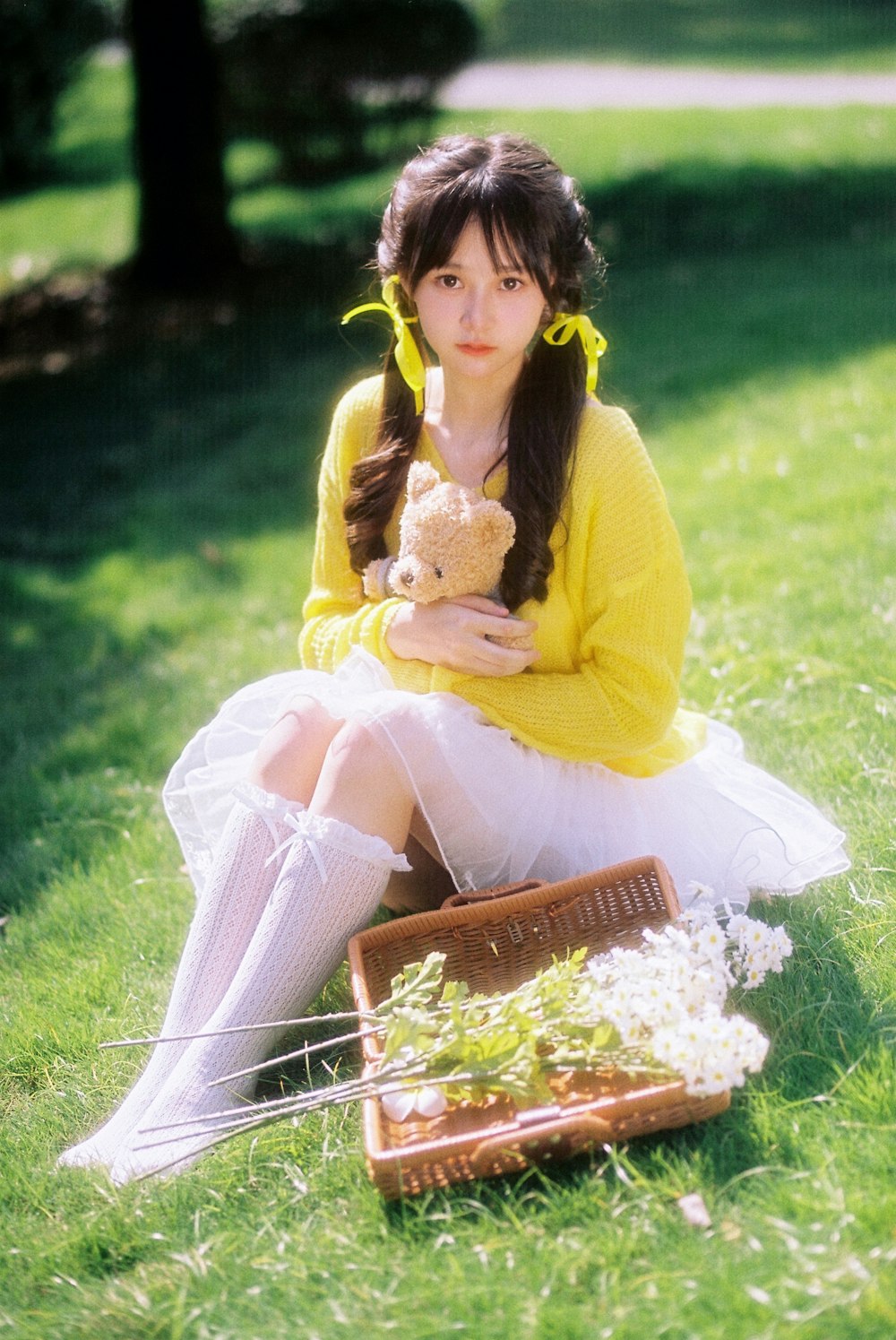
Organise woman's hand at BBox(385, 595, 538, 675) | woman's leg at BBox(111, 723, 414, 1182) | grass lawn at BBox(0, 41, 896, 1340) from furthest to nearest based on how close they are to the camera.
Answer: woman's hand at BBox(385, 595, 538, 675) → woman's leg at BBox(111, 723, 414, 1182) → grass lawn at BBox(0, 41, 896, 1340)

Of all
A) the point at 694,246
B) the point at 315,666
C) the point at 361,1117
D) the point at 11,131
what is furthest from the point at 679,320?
the point at 11,131

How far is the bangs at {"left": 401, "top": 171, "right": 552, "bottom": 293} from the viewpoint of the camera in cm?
247

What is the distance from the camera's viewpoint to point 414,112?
1027 centimetres

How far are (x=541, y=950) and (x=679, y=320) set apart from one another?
5031 millimetres

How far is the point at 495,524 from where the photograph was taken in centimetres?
253

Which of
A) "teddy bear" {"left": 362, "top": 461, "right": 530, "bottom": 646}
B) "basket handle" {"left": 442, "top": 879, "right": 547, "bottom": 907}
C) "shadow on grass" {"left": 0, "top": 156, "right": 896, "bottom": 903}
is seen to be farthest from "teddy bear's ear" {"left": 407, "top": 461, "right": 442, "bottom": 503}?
"shadow on grass" {"left": 0, "top": 156, "right": 896, "bottom": 903}

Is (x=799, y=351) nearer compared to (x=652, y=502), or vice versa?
(x=652, y=502)

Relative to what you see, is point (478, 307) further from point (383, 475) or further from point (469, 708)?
point (469, 708)

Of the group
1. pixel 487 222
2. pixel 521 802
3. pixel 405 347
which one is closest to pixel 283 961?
pixel 521 802

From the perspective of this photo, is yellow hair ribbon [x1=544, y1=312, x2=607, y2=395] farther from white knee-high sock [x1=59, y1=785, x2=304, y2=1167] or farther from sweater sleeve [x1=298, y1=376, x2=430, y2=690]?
white knee-high sock [x1=59, y1=785, x2=304, y2=1167]

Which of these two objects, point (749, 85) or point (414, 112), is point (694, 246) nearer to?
point (414, 112)

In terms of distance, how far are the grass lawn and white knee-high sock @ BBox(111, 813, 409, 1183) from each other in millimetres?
96

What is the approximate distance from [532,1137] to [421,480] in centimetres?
117

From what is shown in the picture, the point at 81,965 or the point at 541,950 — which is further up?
the point at 541,950
